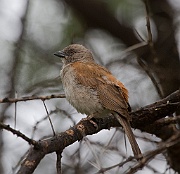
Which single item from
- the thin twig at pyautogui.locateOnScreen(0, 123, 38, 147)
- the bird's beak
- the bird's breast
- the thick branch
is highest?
the bird's beak

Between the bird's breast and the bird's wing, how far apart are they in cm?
5

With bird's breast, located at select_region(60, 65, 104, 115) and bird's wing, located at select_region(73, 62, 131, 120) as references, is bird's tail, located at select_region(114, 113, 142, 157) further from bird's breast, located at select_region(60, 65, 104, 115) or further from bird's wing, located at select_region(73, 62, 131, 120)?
bird's breast, located at select_region(60, 65, 104, 115)

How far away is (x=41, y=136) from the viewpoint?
20.8 feet

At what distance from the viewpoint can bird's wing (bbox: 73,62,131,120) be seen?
18.4 feet

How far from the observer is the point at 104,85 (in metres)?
5.95

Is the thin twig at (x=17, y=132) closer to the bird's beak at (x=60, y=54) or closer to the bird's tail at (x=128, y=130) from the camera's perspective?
the bird's tail at (x=128, y=130)

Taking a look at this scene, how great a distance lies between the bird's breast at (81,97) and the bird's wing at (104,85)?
1.8 inches

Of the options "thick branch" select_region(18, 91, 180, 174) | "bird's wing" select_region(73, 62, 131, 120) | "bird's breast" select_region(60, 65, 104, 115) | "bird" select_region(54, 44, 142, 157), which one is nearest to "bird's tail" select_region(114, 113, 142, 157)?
"thick branch" select_region(18, 91, 180, 174)

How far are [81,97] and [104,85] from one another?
0.30 m

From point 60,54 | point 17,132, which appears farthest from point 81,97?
point 17,132

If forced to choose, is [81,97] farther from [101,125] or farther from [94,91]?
[101,125]

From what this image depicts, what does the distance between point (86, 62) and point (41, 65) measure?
722 mm

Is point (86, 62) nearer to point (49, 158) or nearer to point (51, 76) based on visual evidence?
point (51, 76)

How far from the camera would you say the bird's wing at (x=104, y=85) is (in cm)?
562
